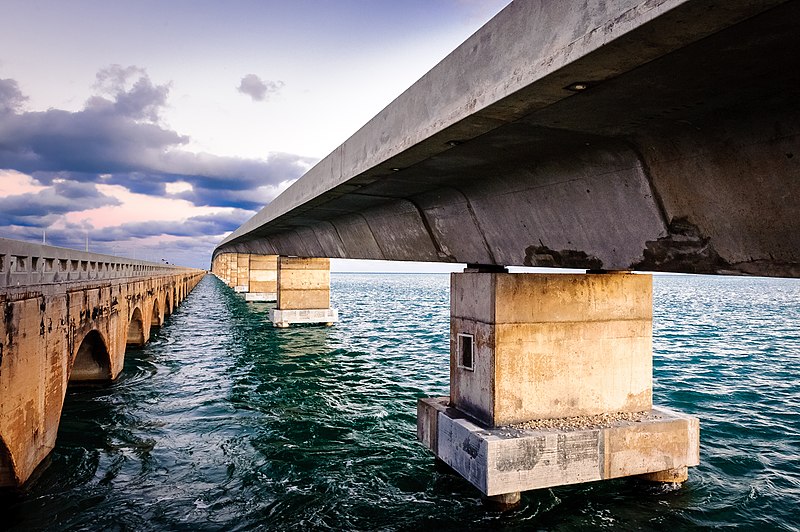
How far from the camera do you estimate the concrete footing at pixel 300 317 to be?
32.5 metres

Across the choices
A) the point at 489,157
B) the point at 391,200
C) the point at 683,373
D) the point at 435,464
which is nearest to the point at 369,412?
the point at 435,464

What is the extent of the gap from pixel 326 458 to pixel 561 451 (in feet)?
16.7

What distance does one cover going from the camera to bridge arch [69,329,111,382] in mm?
16703

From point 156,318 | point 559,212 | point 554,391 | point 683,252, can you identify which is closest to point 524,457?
point 554,391

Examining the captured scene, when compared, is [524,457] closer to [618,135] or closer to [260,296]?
[618,135]

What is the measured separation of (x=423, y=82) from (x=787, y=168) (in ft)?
12.7

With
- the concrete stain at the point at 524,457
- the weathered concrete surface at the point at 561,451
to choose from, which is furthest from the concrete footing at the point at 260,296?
the concrete stain at the point at 524,457

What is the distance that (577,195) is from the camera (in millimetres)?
6539

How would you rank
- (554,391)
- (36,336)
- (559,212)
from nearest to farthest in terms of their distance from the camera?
(559,212)
(554,391)
(36,336)

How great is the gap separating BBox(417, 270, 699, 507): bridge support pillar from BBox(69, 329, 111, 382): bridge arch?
12384 millimetres

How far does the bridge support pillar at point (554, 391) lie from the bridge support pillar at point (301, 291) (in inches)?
942

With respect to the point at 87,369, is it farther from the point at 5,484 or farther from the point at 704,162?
the point at 704,162

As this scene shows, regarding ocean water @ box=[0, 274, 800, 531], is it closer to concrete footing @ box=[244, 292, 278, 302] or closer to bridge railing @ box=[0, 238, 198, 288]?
bridge railing @ box=[0, 238, 198, 288]

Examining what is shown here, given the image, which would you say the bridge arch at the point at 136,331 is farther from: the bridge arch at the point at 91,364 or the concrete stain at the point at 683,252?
Result: the concrete stain at the point at 683,252
